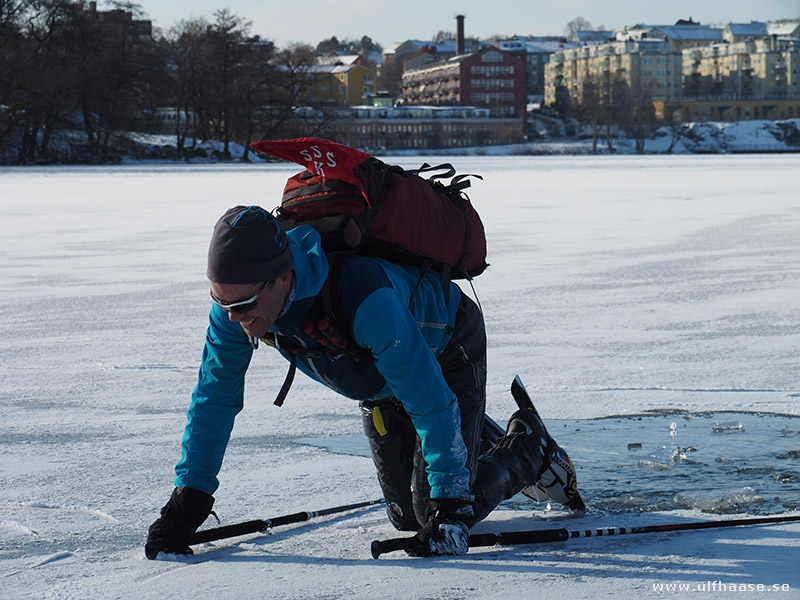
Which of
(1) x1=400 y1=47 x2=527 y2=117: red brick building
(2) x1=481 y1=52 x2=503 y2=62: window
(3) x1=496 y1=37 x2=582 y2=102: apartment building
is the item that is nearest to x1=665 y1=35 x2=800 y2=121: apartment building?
(1) x1=400 y1=47 x2=527 y2=117: red brick building

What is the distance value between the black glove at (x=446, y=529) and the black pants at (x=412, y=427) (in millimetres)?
140

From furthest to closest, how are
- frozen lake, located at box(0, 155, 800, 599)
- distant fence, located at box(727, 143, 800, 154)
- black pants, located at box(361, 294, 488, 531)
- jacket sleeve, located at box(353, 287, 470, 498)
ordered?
distant fence, located at box(727, 143, 800, 154) → black pants, located at box(361, 294, 488, 531) → frozen lake, located at box(0, 155, 800, 599) → jacket sleeve, located at box(353, 287, 470, 498)

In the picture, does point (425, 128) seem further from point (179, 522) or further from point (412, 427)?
point (179, 522)

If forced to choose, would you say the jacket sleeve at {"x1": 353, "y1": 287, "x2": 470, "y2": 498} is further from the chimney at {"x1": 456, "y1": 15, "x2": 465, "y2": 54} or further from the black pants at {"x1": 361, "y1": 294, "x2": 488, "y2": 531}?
the chimney at {"x1": 456, "y1": 15, "x2": 465, "y2": 54}

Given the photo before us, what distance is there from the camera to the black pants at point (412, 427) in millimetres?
2771

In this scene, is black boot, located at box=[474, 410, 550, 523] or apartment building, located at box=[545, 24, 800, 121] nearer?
black boot, located at box=[474, 410, 550, 523]

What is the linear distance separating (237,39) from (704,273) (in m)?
50.9

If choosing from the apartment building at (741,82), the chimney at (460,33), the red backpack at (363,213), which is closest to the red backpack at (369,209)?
the red backpack at (363,213)

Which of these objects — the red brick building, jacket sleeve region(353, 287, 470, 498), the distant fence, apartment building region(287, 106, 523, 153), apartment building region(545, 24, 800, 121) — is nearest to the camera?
jacket sleeve region(353, 287, 470, 498)

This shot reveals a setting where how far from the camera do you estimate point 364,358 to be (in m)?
2.48

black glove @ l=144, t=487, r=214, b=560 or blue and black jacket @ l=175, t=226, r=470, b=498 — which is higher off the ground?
blue and black jacket @ l=175, t=226, r=470, b=498

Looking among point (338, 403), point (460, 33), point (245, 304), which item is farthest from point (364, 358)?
point (460, 33)

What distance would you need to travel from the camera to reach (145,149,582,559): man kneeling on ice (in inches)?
90.7

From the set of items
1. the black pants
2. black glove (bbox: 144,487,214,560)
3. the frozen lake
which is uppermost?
the black pants
